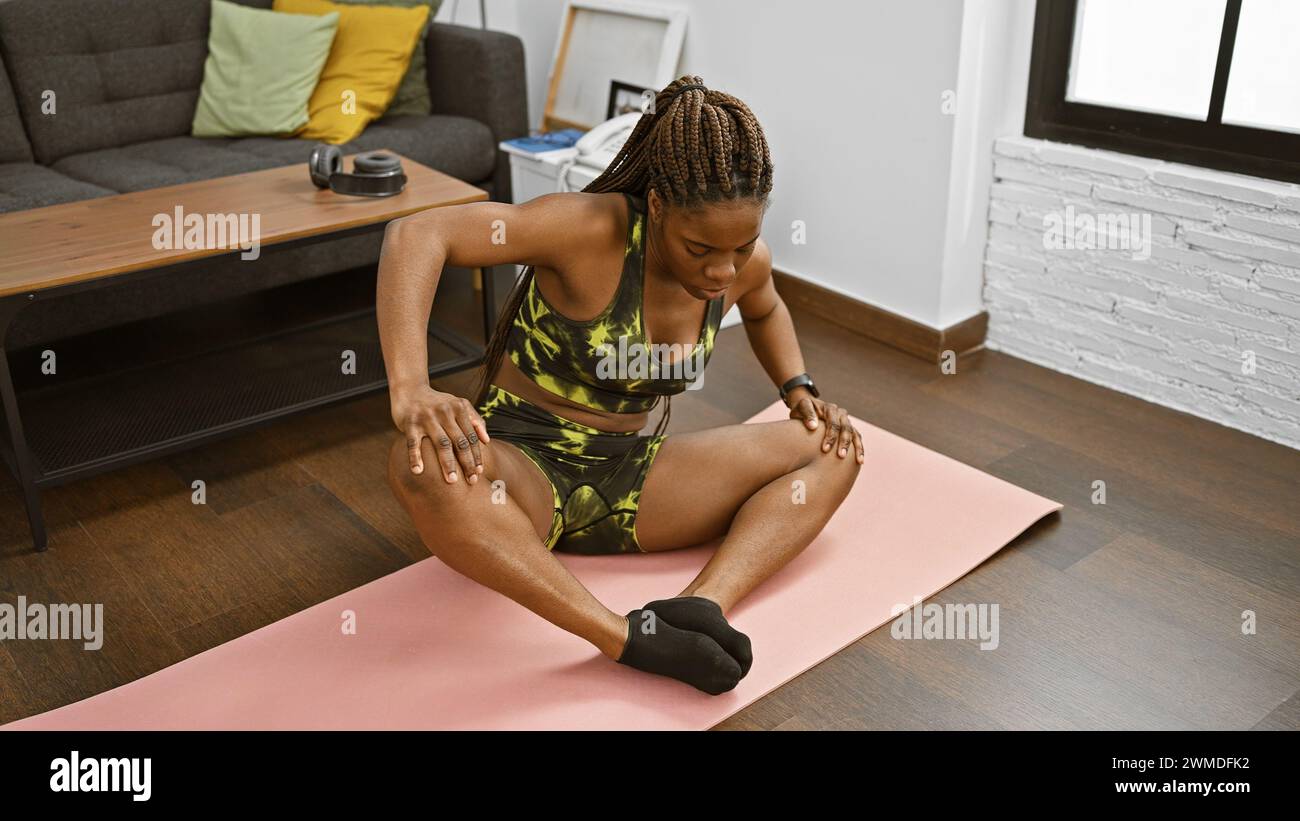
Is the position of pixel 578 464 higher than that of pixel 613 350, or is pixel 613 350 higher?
pixel 613 350

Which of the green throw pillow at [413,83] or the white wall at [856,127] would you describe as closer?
the white wall at [856,127]

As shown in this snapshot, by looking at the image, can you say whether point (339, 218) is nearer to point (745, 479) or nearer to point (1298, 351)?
point (745, 479)

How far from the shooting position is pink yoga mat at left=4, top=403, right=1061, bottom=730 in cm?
167

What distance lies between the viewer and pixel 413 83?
3631 millimetres

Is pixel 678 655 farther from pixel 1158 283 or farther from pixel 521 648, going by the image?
pixel 1158 283

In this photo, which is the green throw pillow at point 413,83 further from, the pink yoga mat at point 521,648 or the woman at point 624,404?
the pink yoga mat at point 521,648

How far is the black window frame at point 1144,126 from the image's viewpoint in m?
2.43

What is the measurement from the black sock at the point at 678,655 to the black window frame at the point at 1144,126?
167cm

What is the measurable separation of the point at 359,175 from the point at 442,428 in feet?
3.98

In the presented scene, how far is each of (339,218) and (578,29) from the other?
1.72m

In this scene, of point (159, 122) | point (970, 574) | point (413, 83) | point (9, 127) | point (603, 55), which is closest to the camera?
point (970, 574)

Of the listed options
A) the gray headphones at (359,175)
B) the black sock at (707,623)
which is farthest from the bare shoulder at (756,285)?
the gray headphones at (359,175)

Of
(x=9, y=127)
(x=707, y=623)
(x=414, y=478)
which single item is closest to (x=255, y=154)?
(x=9, y=127)

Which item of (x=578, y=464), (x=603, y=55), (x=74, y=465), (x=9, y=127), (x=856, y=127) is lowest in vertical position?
(x=74, y=465)
